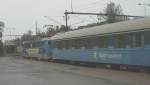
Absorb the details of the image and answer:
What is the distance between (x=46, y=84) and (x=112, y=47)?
942cm

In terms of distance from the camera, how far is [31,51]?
53.8 m

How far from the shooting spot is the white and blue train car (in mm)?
22016

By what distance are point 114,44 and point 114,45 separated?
0.23 ft

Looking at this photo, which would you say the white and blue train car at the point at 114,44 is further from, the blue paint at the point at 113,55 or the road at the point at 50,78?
the road at the point at 50,78

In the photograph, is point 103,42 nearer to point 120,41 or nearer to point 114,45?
point 114,45

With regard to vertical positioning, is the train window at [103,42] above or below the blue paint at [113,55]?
above

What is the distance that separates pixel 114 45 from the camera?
83.4 ft

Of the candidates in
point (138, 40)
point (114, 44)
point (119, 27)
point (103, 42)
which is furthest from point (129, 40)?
point (103, 42)

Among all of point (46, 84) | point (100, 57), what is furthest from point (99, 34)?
point (46, 84)

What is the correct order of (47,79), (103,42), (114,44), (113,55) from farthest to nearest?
1. (103,42)
2. (113,55)
3. (114,44)
4. (47,79)

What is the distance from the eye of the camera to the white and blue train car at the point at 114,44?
72.2ft

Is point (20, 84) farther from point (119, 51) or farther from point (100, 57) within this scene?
point (100, 57)

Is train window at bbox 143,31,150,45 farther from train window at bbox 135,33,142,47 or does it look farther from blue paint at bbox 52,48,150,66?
train window at bbox 135,33,142,47

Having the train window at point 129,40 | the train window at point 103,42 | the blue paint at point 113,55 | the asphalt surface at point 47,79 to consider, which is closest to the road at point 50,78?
the asphalt surface at point 47,79
